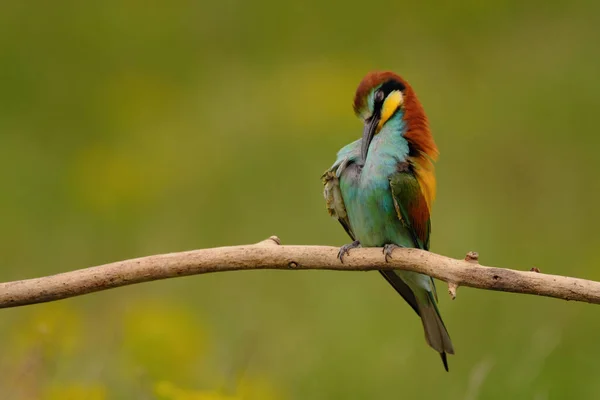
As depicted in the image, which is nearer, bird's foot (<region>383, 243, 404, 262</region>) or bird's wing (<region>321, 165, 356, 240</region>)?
bird's foot (<region>383, 243, 404, 262</region>)

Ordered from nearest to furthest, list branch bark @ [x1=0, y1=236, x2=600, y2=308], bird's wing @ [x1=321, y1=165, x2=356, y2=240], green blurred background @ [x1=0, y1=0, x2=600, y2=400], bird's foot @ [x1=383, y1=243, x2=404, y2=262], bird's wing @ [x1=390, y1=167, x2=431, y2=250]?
branch bark @ [x1=0, y1=236, x2=600, y2=308], bird's foot @ [x1=383, y1=243, x2=404, y2=262], bird's wing @ [x1=390, y1=167, x2=431, y2=250], bird's wing @ [x1=321, y1=165, x2=356, y2=240], green blurred background @ [x1=0, y1=0, x2=600, y2=400]

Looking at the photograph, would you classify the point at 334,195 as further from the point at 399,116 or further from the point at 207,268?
the point at 207,268

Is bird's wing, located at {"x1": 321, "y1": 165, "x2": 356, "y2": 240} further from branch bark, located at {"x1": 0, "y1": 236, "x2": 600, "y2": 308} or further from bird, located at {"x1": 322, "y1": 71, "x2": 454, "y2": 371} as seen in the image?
branch bark, located at {"x1": 0, "y1": 236, "x2": 600, "y2": 308}

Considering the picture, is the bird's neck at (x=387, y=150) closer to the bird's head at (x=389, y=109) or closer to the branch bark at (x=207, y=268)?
the bird's head at (x=389, y=109)

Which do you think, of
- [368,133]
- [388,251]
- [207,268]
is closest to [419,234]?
[368,133]

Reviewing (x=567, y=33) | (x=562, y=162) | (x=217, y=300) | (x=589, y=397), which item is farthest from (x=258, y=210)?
(x=567, y=33)

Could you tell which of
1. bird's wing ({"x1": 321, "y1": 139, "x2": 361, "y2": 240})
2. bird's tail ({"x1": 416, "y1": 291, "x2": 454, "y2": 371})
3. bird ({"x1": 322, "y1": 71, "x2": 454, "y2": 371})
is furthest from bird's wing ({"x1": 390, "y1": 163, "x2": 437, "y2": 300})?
bird's tail ({"x1": 416, "y1": 291, "x2": 454, "y2": 371})

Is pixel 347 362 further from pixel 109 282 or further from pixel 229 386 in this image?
pixel 109 282

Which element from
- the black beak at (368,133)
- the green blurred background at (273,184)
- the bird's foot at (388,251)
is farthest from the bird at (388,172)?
the green blurred background at (273,184)

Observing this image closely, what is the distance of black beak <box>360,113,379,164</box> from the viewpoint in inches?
108

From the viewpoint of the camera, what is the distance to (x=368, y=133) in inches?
108

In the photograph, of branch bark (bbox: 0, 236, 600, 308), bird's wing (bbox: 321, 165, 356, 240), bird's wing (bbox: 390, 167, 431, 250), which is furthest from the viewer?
bird's wing (bbox: 321, 165, 356, 240)

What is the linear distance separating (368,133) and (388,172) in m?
0.10

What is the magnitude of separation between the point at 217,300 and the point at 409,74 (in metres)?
3.00
